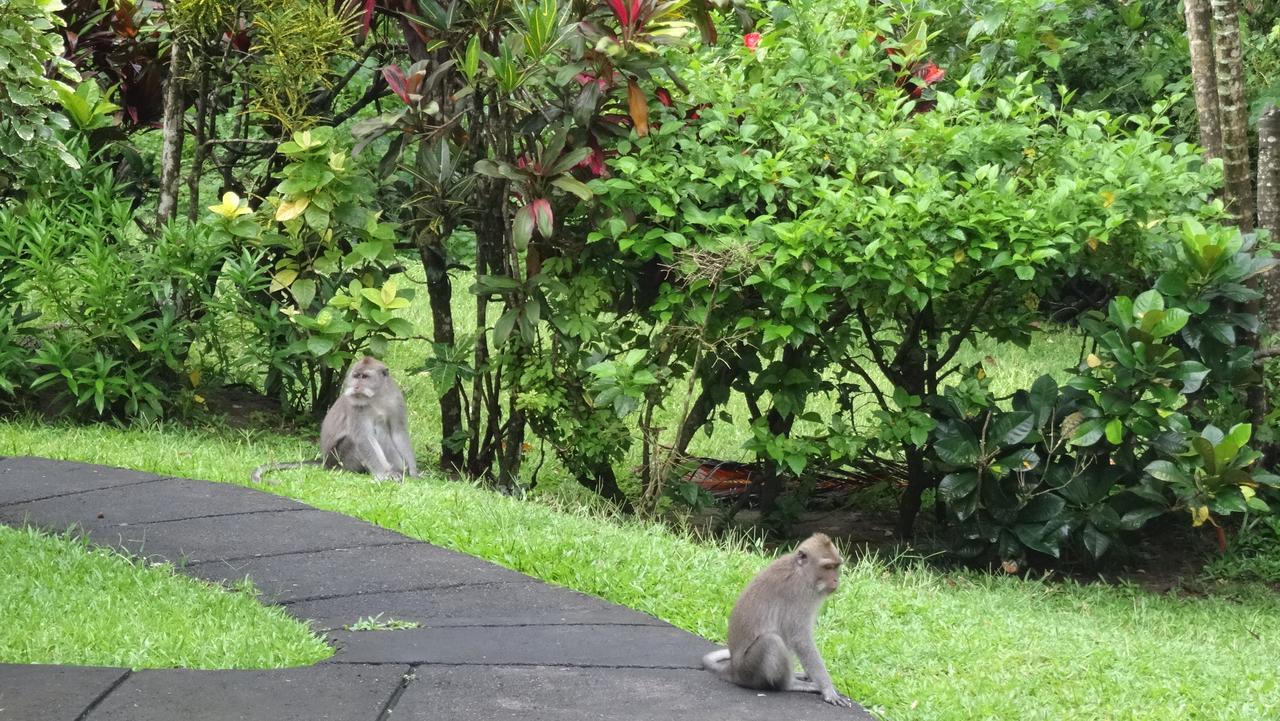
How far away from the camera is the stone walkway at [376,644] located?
Answer: 434 centimetres

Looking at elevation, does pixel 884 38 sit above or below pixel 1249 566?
above

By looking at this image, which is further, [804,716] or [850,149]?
[850,149]

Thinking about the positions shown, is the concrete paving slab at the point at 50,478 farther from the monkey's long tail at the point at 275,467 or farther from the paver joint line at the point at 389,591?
the paver joint line at the point at 389,591

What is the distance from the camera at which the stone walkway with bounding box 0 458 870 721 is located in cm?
434

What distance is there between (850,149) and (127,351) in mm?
4890

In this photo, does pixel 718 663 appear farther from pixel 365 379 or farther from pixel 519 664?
pixel 365 379

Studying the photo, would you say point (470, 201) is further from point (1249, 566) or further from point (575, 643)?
point (1249, 566)

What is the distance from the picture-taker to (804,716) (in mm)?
4449

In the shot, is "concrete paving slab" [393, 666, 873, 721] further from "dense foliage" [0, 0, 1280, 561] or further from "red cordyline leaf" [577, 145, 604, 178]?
"red cordyline leaf" [577, 145, 604, 178]

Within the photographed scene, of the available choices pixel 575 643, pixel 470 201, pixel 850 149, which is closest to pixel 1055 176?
pixel 850 149

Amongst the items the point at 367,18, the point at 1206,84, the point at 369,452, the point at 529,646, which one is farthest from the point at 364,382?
the point at 1206,84

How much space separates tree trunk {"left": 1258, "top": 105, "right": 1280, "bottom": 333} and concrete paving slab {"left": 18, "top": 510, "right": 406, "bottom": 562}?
221 inches

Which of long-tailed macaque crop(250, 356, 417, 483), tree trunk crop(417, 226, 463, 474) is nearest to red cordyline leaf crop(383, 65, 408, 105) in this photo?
tree trunk crop(417, 226, 463, 474)

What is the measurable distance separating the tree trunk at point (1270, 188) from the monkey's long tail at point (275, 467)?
233 inches
